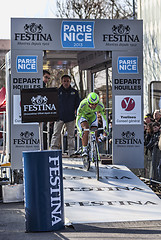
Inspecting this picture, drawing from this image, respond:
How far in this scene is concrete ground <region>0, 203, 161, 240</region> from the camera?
7.35 metres

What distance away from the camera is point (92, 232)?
7.70m

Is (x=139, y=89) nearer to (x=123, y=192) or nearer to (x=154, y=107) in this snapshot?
(x=123, y=192)

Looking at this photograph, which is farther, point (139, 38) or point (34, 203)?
point (139, 38)

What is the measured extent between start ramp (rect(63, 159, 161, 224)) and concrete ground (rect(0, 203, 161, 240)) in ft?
0.94

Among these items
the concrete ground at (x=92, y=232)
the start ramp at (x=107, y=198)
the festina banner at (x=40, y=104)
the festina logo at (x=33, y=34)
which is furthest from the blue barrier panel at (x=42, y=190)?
the festina logo at (x=33, y=34)

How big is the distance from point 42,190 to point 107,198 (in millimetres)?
2382

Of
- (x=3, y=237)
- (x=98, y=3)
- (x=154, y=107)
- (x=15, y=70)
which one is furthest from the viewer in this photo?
(x=98, y=3)

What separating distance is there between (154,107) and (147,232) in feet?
41.6

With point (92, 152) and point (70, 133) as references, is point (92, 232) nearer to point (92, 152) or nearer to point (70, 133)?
point (92, 152)

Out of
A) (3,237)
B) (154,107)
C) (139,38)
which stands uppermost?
(139,38)

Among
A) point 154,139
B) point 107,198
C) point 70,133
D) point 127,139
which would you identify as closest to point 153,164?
point 154,139

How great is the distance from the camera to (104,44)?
41.2 feet

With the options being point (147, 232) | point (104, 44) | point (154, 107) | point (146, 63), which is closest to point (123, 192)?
point (147, 232)

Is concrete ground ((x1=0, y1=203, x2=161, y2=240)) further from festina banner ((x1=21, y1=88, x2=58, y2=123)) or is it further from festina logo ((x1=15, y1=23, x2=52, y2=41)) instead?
festina logo ((x1=15, y1=23, x2=52, y2=41))
